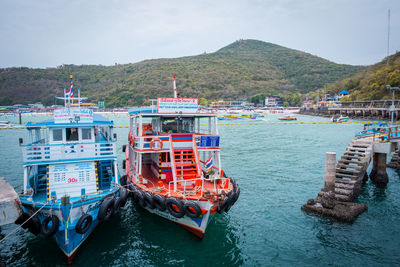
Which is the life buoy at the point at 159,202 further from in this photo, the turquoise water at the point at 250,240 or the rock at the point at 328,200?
the rock at the point at 328,200

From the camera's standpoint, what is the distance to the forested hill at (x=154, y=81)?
13525cm

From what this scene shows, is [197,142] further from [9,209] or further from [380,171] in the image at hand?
[380,171]

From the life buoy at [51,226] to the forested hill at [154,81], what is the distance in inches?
4776

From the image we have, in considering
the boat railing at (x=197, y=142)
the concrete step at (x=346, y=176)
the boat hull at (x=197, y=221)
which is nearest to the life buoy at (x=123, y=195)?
the boat hull at (x=197, y=221)

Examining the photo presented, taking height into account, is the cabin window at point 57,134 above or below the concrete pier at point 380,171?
above

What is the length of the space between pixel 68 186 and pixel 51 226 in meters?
1.97

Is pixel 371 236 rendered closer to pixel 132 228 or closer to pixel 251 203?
pixel 251 203

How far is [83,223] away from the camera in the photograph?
30.1 ft

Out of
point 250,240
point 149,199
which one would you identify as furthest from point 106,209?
point 250,240

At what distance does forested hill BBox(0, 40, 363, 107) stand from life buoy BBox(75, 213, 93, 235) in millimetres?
121167

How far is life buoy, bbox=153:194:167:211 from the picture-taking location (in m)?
10.4

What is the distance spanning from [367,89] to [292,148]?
72885 millimetres

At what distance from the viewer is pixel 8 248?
34.3 ft

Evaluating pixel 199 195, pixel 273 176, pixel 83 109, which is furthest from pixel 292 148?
pixel 83 109
